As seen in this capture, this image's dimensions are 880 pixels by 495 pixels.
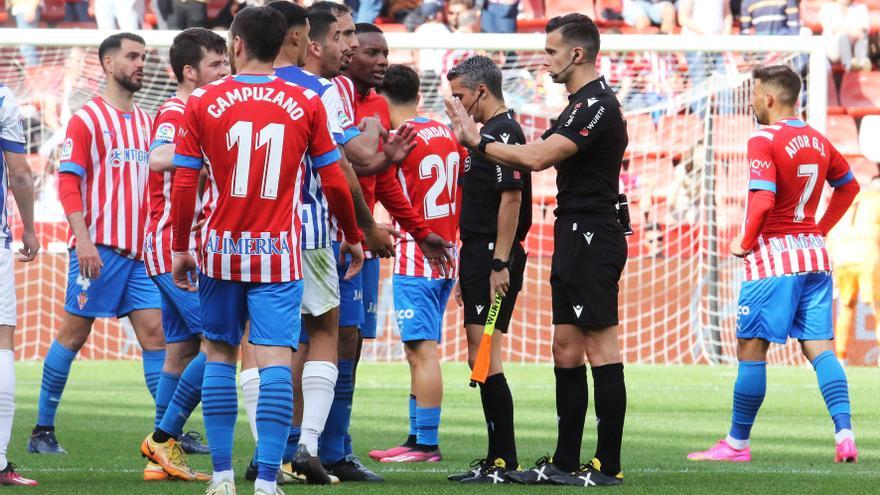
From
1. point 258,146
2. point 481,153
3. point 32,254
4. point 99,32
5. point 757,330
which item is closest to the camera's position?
point 258,146

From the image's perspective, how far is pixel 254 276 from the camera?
532 cm

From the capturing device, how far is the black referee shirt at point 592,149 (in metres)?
6.08

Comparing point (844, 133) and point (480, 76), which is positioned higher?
point (480, 76)

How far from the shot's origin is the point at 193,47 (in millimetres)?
7293

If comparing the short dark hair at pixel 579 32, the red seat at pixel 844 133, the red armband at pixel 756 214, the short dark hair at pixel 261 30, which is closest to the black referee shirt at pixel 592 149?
the short dark hair at pixel 579 32

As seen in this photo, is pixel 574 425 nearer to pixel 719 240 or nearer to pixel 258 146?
pixel 258 146

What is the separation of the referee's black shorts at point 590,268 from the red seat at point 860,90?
1528 cm

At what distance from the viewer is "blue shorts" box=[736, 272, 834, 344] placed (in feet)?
25.1

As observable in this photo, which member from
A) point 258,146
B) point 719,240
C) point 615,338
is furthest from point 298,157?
point 719,240

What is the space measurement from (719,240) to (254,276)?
37.2ft

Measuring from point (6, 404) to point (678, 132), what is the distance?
12.0 meters

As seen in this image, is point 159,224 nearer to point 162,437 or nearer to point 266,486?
point 162,437

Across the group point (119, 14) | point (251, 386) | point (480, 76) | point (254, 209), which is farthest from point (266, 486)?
point (119, 14)

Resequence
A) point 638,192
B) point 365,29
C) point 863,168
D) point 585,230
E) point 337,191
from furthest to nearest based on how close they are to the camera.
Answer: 1. point 863,168
2. point 638,192
3. point 365,29
4. point 585,230
5. point 337,191
